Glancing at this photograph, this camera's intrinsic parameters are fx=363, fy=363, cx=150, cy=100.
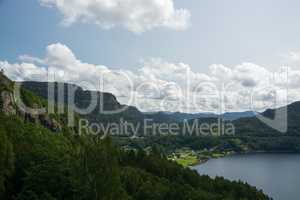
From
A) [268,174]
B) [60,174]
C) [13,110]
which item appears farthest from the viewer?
[268,174]

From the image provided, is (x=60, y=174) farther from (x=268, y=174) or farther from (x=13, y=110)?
(x=268, y=174)

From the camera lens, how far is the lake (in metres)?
111

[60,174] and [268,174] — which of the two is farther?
[268,174]

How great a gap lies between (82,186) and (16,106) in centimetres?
4819

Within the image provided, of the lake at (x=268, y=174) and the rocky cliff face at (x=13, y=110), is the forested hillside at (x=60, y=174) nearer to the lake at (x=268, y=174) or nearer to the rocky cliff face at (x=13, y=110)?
the rocky cliff face at (x=13, y=110)

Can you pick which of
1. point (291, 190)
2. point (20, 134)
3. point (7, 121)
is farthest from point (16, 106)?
point (291, 190)

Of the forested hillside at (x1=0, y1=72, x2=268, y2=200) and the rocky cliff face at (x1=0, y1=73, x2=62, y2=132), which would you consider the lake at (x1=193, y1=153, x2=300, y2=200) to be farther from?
the rocky cliff face at (x1=0, y1=73, x2=62, y2=132)

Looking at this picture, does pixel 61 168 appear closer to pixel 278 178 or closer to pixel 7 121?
pixel 7 121

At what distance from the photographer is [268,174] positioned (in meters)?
142

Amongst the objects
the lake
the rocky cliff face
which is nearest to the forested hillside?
the rocky cliff face

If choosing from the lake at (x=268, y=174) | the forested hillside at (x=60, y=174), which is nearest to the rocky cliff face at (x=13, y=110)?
the forested hillside at (x=60, y=174)

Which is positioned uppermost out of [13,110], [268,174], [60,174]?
[13,110]

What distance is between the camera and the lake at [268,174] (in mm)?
110812

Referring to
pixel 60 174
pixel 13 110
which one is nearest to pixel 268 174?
pixel 13 110
